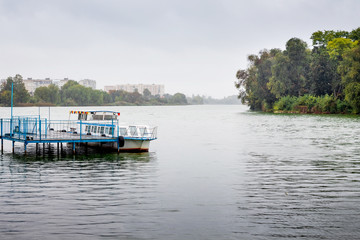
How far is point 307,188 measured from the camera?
22.9 metres

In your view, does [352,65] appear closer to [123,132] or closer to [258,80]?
[258,80]

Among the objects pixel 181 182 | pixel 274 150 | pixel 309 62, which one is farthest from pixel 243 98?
pixel 181 182

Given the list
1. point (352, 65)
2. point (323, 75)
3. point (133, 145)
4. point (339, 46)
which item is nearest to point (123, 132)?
point (133, 145)

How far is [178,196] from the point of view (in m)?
21.3

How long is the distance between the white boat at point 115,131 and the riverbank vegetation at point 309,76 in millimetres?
87673

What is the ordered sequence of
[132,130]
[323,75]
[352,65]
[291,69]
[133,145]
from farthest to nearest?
[291,69]
[323,75]
[352,65]
[132,130]
[133,145]

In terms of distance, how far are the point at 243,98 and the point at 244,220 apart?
151m

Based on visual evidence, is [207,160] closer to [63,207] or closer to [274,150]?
[274,150]

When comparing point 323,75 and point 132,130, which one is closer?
point 132,130

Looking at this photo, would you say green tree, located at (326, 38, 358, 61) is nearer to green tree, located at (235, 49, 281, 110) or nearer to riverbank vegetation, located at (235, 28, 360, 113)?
riverbank vegetation, located at (235, 28, 360, 113)

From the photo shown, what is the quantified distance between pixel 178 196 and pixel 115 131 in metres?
18.9

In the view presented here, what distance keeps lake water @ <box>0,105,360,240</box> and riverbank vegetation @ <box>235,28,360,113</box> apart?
92851 millimetres

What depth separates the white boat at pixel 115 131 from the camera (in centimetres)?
3836

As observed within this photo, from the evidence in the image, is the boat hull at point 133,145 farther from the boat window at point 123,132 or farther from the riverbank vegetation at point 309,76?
the riverbank vegetation at point 309,76
